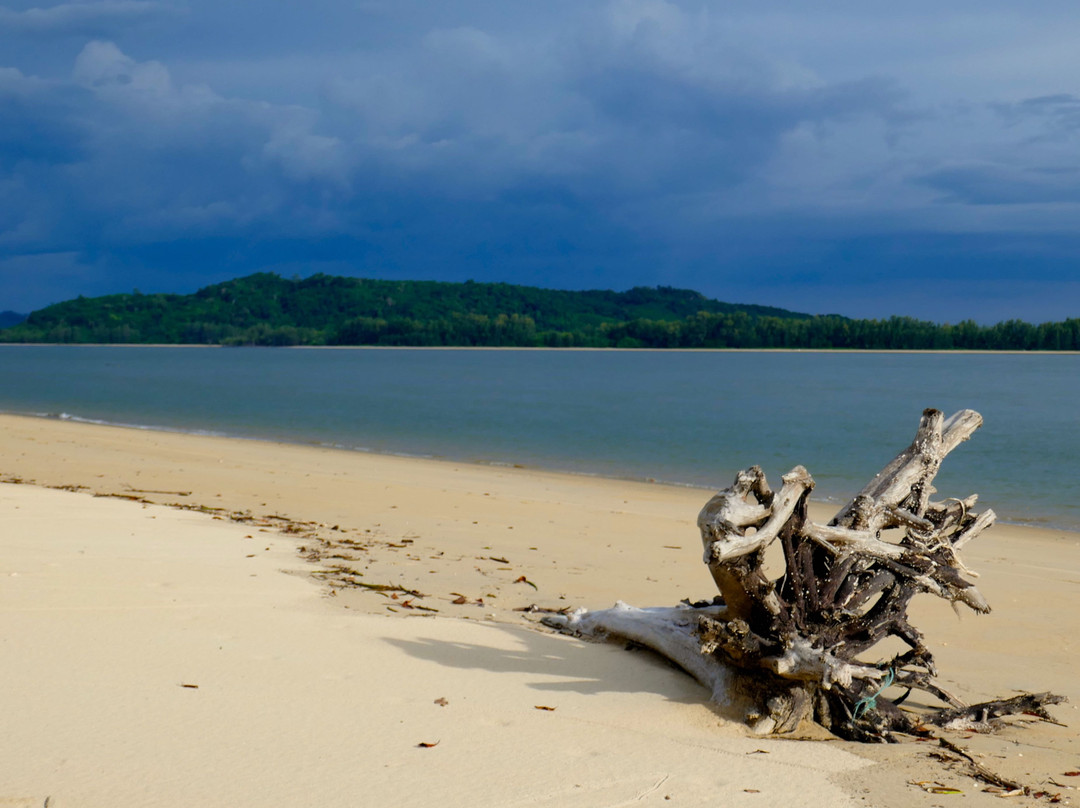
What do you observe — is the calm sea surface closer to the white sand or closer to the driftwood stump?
the driftwood stump

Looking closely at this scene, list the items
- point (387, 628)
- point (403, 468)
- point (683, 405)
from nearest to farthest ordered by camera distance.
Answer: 1. point (387, 628)
2. point (403, 468)
3. point (683, 405)

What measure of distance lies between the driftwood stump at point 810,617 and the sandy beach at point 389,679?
160 mm

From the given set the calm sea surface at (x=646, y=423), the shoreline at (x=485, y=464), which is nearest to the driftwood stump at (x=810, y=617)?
the shoreline at (x=485, y=464)

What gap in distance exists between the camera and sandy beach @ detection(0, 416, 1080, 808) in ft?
11.1

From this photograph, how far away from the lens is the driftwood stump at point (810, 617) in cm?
420

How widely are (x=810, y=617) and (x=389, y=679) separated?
6.75ft

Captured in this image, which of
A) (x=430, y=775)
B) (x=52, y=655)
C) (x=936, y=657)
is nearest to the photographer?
(x=430, y=775)

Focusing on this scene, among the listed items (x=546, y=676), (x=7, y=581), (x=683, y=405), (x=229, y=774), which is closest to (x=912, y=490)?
(x=546, y=676)

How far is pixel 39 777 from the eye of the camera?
3.15 m

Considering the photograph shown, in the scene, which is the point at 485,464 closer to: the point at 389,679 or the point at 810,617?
the point at 389,679

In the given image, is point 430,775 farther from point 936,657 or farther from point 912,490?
point 936,657

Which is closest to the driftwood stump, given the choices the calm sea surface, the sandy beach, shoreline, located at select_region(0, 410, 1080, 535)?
the sandy beach

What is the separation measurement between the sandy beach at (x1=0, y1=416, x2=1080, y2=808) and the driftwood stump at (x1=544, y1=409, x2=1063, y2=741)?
0.52 feet

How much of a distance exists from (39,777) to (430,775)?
4.36 ft
